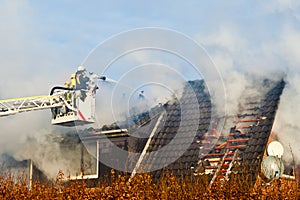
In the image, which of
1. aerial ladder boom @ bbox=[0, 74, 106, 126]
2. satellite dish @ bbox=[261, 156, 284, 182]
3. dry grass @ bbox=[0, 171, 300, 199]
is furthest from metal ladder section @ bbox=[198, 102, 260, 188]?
dry grass @ bbox=[0, 171, 300, 199]

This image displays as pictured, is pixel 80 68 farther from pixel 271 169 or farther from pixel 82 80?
pixel 271 169

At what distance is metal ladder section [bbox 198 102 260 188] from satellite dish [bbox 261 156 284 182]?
6.09 m

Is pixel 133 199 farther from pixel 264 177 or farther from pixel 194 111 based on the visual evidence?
pixel 194 111

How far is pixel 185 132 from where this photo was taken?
1934cm

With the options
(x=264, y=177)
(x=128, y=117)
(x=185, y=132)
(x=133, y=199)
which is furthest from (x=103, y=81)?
(x=133, y=199)

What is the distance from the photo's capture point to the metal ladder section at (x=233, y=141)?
1714cm

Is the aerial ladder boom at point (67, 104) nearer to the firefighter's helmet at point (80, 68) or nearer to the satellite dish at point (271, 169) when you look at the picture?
the firefighter's helmet at point (80, 68)

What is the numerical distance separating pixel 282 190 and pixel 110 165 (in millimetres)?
12510

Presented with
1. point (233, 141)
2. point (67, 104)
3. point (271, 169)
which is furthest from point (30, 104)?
point (271, 169)

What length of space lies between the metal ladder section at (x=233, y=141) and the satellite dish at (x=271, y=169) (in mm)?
6094

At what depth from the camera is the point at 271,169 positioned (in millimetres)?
9641

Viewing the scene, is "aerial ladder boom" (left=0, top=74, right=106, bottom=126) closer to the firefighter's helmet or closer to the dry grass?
the firefighter's helmet

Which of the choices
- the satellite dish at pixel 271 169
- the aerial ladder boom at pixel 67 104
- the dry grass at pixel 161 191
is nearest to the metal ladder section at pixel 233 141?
the aerial ladder boom at pixel 67 104

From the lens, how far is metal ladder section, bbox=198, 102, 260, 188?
1714 centimetres
